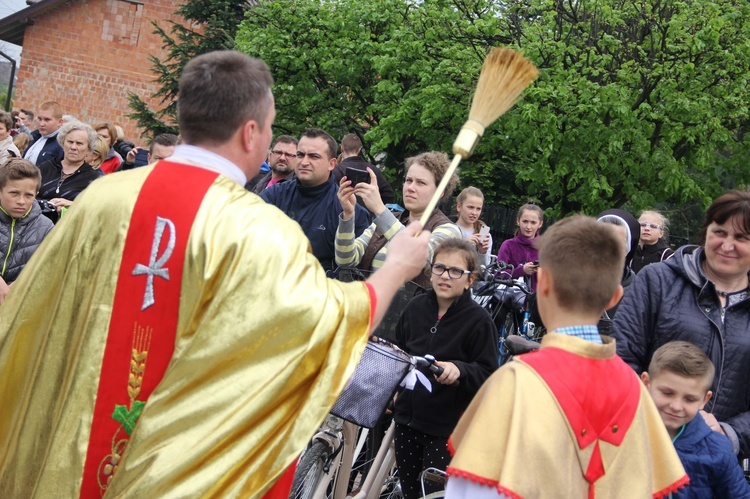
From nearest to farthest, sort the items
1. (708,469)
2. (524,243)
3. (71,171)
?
(708,469)
(71,171)
(524,243)

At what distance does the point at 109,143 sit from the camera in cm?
1084

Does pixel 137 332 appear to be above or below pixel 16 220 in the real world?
above

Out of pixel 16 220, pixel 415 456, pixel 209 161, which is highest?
pixel 209 161

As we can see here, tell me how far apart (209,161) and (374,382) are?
5.04 ft

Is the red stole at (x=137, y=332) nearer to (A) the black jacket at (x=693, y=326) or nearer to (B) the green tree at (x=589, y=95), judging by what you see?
(A) the black jacket at (x=693, y=326)

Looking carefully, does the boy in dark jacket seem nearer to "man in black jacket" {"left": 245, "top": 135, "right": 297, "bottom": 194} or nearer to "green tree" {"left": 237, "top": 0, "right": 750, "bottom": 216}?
"man in black jacket" {"left": 245, "top": 135, "right": 297, "bottom": 194}

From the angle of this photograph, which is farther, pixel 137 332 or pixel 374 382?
A: pixel 374 382

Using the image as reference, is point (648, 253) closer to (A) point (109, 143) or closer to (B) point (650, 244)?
(B) point (650, 244)

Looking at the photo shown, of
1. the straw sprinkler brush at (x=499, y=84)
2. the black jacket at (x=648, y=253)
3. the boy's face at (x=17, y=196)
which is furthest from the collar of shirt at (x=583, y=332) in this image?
the black jacket at (x=648, y=253)

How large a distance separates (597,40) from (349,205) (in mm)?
9919

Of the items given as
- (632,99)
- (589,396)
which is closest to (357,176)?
(589,396)

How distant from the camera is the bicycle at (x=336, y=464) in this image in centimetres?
513

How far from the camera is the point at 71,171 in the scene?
29.7ft

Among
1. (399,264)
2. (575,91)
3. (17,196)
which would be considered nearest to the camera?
(399,264)
